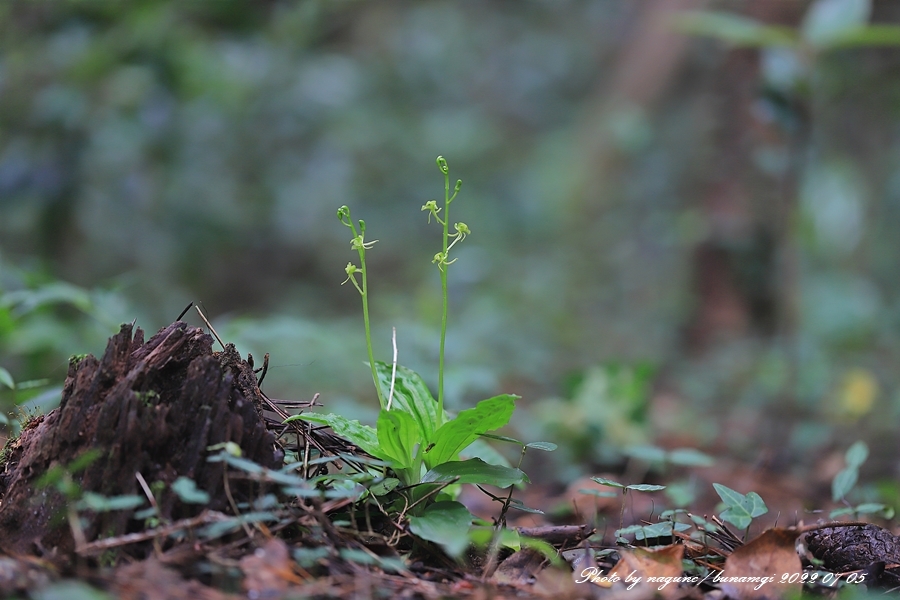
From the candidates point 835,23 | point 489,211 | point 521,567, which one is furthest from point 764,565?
point 489,211

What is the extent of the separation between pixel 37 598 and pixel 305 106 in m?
5.11

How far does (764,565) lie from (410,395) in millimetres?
772

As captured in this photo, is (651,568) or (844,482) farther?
(844,482)

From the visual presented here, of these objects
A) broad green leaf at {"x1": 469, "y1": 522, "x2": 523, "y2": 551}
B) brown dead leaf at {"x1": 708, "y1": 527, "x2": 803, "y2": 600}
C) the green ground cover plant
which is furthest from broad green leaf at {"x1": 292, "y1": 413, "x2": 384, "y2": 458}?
brown dead leaf at {"x1": 708, "y1": 527, "x2": 803, "y2": 600}

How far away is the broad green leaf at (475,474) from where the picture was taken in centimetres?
136

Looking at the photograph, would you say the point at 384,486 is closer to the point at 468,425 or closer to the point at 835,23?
the point at 468,425

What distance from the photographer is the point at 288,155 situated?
20.8ft

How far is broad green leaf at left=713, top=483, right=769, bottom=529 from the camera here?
4.70 feet

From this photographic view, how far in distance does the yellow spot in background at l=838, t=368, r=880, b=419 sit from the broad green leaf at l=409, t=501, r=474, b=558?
11.8ft

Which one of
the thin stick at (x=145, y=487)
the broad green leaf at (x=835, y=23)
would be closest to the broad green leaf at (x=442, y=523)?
the thin stick at (x=145, y=487)

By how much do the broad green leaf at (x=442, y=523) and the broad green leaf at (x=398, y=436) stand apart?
0.35ft

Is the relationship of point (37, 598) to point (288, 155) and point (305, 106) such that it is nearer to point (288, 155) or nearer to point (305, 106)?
A: point (305, 106)

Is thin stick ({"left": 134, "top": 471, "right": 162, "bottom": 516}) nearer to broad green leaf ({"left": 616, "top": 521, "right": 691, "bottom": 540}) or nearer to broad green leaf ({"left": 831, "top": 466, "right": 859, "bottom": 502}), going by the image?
broad green leaf ({"left": 616, "top": 521, "right": 691, "bottom": 540})

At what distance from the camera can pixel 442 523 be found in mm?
1315
